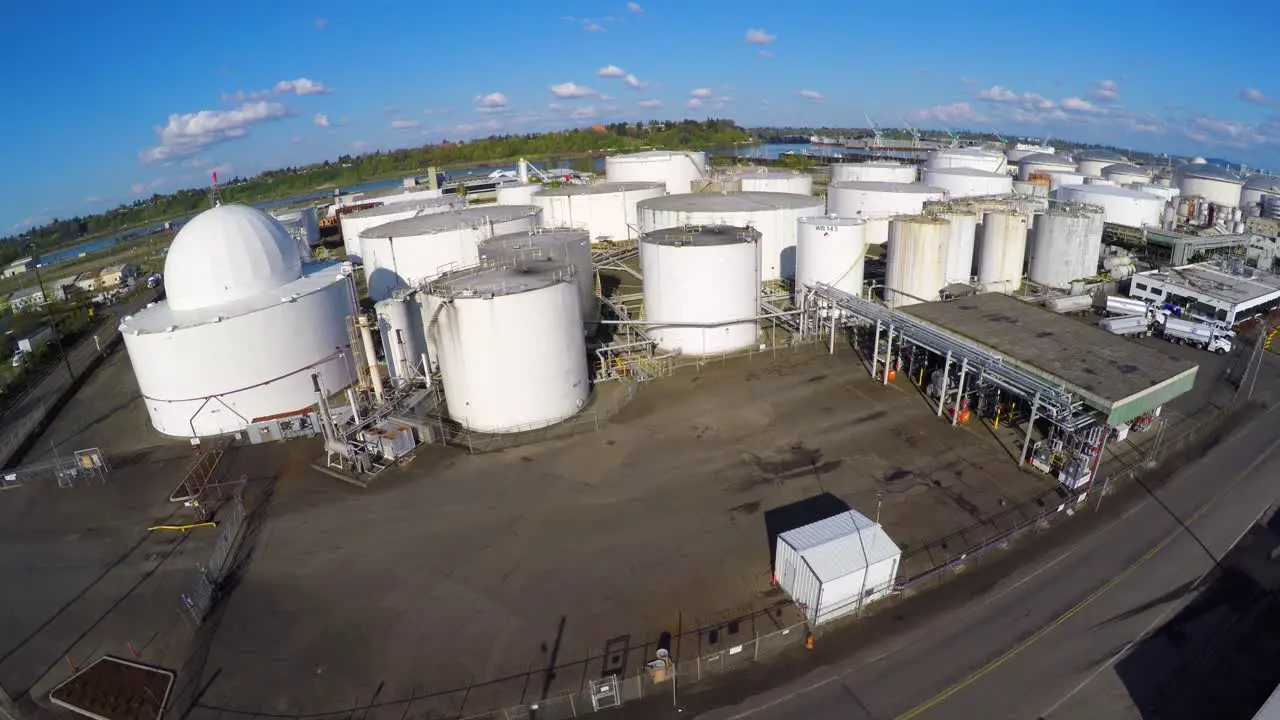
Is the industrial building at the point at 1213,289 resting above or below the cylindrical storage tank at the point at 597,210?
below

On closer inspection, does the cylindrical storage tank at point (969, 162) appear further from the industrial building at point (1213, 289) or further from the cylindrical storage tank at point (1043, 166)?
the industrial building at point (1213, 289)

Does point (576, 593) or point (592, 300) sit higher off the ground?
point (592, 300)

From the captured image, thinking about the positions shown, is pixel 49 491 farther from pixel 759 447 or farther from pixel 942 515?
pixel 942 515

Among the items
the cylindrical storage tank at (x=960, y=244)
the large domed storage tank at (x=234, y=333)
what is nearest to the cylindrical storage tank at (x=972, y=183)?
the cylindrical storage tank at (x=960, y=244)

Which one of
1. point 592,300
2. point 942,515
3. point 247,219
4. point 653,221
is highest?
point 247,219

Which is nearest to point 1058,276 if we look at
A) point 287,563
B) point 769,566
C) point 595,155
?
point 769,566

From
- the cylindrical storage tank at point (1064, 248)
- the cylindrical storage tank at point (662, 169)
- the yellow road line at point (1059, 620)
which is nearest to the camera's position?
the yellow road line at point (1059, 620)
